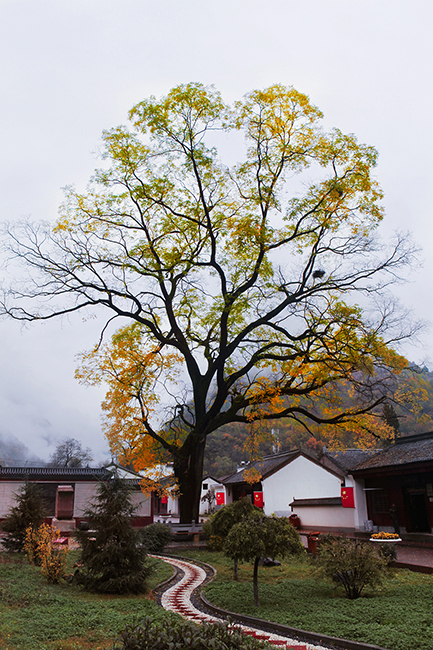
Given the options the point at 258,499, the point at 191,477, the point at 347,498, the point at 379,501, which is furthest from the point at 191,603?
the point at 258,499

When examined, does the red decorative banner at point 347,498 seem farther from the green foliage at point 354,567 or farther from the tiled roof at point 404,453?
the green foliage at point 354,567

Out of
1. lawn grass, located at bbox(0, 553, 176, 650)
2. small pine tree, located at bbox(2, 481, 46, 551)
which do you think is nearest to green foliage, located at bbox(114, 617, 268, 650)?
lawn grass, located at bbox(0, 553, 176, 650)

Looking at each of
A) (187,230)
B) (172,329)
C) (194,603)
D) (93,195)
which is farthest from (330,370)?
(93,195)

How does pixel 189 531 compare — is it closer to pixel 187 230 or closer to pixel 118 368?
pixel 118 368

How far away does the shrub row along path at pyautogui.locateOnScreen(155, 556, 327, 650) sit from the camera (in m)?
6.87

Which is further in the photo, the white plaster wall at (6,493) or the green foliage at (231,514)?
the white plaster wall at (6,493)

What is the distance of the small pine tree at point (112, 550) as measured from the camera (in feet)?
34.4

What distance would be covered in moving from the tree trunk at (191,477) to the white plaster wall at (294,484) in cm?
1073

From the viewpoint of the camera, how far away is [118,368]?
1938cm

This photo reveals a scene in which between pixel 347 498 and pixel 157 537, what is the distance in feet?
29.4

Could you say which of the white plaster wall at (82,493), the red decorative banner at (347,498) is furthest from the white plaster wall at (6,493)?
the red decorative banner at (347,498)

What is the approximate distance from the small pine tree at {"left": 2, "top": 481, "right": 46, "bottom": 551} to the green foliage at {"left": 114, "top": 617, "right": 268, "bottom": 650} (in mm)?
10177

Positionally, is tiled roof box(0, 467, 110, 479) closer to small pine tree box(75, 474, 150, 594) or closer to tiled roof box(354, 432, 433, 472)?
tiled roof box(354, 432, 433, 472)

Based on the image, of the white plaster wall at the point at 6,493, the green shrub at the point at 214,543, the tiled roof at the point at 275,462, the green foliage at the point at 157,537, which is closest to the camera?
the green shrub at the point at 214,543
